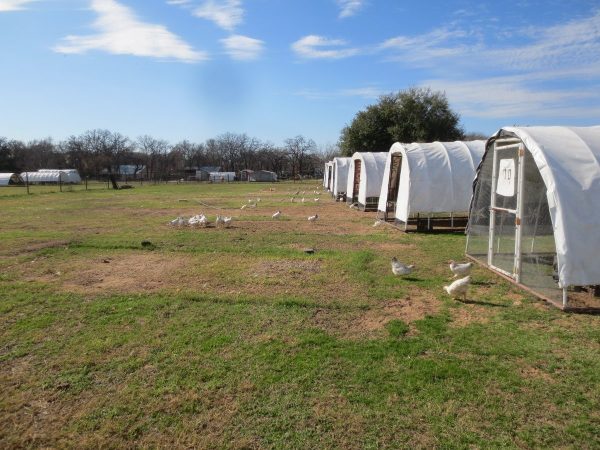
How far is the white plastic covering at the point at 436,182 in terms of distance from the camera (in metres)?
14.6

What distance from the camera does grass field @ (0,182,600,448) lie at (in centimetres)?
360

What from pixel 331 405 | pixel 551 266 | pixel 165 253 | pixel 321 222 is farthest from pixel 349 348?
pixel 321 222

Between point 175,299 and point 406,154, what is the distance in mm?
10672

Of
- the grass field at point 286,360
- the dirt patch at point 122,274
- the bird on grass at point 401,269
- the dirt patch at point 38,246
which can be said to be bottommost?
the grass field at point 286,360

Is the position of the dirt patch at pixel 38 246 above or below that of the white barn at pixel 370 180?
below

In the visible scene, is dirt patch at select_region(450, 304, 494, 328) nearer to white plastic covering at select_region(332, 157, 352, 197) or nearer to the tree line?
white plastic covering at select_region(332, 157, 352, 197)

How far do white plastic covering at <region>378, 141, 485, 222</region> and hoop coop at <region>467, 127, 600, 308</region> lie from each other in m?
4.53

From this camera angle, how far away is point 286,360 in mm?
4793

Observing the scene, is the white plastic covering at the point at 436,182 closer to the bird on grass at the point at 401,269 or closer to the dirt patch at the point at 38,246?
the bird on grass at the point at 401,269

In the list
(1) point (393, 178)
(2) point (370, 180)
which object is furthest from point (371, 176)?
(1) point (393, 178)

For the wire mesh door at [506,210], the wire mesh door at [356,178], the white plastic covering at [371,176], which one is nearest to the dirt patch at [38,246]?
the wire mesh door at [506,210]

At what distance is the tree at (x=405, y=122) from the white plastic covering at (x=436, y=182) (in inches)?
892

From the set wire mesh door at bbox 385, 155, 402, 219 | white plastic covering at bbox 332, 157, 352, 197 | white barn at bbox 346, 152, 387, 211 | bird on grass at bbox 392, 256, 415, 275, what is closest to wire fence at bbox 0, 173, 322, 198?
white plastic covering at bbox 332, 157, 352, 197

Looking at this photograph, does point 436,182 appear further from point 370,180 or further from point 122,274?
point 122,274
